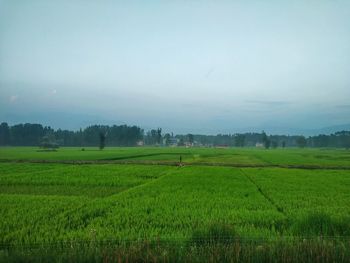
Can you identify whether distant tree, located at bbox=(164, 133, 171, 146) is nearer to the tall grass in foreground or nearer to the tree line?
the tree line

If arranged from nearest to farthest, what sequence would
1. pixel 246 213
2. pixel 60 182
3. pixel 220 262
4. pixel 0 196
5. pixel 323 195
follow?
pixel 220 262
pixel 246 213
pixel 0 196
pixel 323 195
pixel 60 182

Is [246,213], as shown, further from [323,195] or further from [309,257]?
[323,195]

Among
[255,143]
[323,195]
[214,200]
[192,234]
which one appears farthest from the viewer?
[255,143]

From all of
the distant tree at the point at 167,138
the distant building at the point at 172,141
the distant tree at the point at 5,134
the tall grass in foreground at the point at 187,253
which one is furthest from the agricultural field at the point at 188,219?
the distant building at the point at 172,141

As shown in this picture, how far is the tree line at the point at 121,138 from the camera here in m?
100

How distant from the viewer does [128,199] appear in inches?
521

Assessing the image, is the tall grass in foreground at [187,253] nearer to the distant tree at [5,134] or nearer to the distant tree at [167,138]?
the distant tree at [5,134]

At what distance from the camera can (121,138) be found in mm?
122938

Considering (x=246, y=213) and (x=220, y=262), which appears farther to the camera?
(x=246, y=213)

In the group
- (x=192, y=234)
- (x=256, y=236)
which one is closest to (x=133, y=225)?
(x=192, y=234)

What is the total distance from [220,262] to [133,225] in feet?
12.6

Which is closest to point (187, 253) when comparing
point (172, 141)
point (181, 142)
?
point (181, 142)

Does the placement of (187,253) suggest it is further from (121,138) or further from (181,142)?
(181,142)

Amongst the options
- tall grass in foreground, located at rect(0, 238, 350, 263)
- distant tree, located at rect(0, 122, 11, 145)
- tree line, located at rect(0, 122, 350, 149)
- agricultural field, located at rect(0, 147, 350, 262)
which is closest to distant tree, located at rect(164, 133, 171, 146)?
tree line, located at rect(0, 122, 350, 149)
